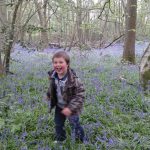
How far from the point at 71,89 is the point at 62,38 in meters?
29.5

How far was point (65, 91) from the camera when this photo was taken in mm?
4445

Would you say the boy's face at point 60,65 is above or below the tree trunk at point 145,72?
above

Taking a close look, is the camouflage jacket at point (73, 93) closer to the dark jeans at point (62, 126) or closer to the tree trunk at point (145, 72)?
the dark jeans at point (62, 126)

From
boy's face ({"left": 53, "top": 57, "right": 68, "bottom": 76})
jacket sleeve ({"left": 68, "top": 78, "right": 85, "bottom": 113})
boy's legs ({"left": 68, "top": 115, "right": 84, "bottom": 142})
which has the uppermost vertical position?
boy's face ({"left": 53, "top": 57, "right": 68, "bottom": 76})

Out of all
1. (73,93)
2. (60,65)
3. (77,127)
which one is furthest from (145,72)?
(60,65)

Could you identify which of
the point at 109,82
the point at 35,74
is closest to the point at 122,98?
the point at 109,82

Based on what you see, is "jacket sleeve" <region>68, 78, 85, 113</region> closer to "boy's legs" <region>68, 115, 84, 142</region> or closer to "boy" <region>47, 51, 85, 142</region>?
"boy" <region>47, 51, 85, 142</region>

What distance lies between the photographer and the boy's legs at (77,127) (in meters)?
4.70

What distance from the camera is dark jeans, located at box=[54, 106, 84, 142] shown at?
4727 millimetres

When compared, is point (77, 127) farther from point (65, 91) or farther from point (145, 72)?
point (145, 72)

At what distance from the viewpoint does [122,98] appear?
6.99 meters

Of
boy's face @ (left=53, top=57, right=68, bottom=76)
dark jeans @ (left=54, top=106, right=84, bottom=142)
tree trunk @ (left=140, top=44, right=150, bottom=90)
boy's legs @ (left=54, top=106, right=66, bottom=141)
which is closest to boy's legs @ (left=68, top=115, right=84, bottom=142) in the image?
dark jeans @ (left=54, top=106, right=84, bottom=142)

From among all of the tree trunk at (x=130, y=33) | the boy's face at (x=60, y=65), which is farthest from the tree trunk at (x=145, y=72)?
the tree trunk at (x=130, y=33)

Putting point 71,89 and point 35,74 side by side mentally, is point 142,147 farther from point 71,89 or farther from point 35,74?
point 35,74
